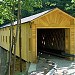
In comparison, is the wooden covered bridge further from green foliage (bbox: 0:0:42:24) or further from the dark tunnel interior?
green foliage (bbox: 0:0:42:24)

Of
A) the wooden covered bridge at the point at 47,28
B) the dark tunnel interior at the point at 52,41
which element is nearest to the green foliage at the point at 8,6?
the wooden covered bridge at the point at 47,28

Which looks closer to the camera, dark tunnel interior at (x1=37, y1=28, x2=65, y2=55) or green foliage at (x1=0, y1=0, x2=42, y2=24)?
green foliage at (x1=0, y1=0, x2=42, y2=24)

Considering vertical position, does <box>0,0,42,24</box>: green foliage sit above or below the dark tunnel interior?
above

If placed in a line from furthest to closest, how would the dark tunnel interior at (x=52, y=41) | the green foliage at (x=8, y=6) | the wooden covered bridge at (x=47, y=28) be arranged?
the dark tunnel interior at (x=52, y=41), the wooden covered bridge at (x=47, y=28), the green foliage at (x=8, y=6)

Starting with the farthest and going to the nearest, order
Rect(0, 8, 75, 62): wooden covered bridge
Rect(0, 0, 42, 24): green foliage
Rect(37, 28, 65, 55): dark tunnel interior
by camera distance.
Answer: Rect(37, 28, 65, 55): dark tunnel interior → Rect(0, 8, 75, 62): wooden covered bridge → Rect(0, 0, 42, 24): green foliage

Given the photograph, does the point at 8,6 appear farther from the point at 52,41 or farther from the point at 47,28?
the point at 52,41

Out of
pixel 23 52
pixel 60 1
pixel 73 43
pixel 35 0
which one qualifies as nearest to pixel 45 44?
pixel 23 52

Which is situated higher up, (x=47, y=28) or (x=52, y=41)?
(x=47, y=28)

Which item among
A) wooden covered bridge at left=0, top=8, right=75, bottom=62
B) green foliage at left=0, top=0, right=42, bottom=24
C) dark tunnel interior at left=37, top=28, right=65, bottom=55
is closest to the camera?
green foliage at left=0, top=0, right=42, bottom=24

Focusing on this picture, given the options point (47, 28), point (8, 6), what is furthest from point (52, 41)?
point (8, 6)

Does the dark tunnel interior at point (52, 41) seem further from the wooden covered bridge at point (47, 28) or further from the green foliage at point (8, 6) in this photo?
the green foliage at point (8, 6)

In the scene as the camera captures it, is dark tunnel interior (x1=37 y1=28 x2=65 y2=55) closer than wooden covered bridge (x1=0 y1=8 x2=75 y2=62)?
No

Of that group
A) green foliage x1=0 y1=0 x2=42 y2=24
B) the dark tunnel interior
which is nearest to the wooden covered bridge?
the dark tunnel interior

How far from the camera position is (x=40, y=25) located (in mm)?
19891
